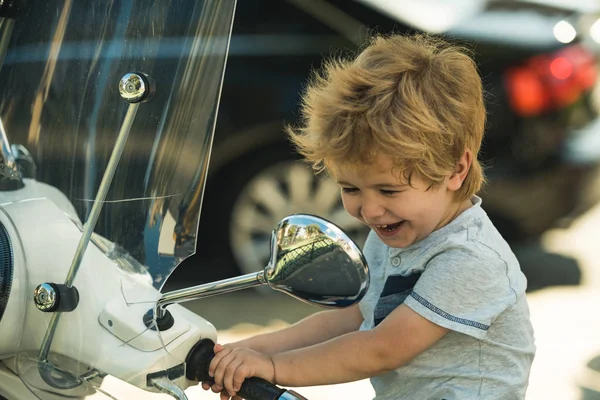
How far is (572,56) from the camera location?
186 inches

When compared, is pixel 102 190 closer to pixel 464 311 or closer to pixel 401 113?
pixel 401 113

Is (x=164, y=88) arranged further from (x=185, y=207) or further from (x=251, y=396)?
(x=251, y=396)

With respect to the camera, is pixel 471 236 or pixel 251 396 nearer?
pixel 251 396

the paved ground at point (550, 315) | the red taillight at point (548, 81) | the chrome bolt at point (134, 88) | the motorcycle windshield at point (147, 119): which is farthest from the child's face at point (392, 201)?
the red taillight at point (548, 81)

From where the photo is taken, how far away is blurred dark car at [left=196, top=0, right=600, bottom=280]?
4.70m

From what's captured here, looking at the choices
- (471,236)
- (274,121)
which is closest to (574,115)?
(274,121)

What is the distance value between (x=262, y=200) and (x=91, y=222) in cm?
340

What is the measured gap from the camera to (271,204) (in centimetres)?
489

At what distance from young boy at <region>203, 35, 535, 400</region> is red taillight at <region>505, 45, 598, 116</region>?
2921 millimetres

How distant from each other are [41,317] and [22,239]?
0.13 m

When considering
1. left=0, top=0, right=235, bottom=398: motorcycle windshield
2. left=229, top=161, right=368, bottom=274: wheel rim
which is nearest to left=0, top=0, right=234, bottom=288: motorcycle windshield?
left=0, top=0, right=235, bottom=398: motorcycle windshield

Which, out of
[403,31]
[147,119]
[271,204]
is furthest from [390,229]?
[271,204]

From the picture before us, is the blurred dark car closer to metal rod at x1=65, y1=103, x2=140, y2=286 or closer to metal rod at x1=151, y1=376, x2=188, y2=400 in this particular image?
metal rod at x1=65, y1=103, x2=140, y2=286

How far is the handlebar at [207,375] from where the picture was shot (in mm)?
1508
